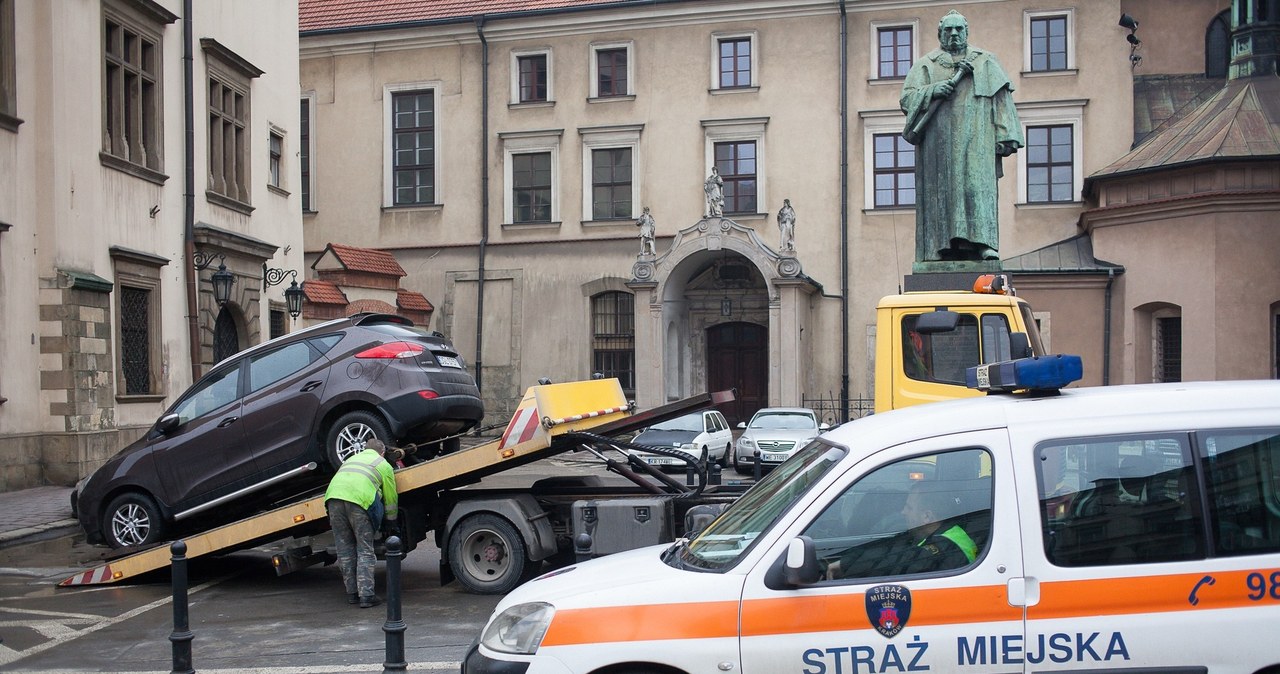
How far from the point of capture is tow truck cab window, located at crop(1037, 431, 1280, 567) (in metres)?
Result: 4.71

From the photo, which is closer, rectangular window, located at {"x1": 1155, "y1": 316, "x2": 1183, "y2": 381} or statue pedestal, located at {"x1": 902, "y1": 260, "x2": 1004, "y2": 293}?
statue pedestal, located at {"x1": 902, "y1": 260, "x2": 1004, "y2": 293}

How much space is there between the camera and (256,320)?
25.0 meters

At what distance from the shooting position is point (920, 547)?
4887mm

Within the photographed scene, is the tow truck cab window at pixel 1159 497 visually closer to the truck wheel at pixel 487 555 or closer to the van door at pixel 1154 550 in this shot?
the van door at pixel 1154 550

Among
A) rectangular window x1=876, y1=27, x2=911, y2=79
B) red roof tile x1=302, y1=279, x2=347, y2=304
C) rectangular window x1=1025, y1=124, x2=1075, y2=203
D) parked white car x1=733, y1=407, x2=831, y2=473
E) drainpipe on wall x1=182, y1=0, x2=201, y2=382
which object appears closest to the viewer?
drainpipe on wall x1=182, y1=0, x2=201, y2=382

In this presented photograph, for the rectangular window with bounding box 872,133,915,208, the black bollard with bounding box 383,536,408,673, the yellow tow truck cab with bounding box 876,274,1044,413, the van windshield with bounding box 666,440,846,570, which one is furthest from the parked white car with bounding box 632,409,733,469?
the van windshield with bounding box 666,440,846,570


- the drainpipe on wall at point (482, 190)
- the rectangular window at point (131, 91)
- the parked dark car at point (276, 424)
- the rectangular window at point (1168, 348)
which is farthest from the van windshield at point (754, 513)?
the drainpipe on wall at point (482, 190)

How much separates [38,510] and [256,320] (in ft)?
30.7

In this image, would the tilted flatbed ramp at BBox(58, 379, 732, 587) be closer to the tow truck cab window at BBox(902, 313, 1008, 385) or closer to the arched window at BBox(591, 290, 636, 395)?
the tow truck cab window at BBox(902, 313, 1008, 385)

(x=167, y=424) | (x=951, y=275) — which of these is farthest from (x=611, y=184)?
(x=167, y=424)

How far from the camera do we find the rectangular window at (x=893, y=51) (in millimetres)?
32031

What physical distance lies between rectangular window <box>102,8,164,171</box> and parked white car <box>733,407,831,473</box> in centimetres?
1190

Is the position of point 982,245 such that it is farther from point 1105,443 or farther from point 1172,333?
point 1172,333

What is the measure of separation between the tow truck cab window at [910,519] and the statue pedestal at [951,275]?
23.2 ft
